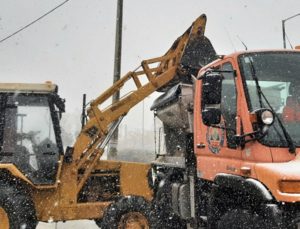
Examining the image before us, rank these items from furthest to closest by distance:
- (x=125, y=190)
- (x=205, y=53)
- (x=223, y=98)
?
1. (x=125, y=190)
2. (x=205, y=53)
3. (x=223, y=98)

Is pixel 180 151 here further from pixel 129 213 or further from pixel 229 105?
pixel 229 105

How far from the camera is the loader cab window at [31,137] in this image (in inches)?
299

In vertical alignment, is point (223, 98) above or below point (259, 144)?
above

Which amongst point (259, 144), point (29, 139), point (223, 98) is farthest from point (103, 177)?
point (259, 144)

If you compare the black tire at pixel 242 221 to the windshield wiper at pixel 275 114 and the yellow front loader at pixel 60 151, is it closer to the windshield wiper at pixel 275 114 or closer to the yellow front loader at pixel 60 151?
the windshield wiper at pixel 275 114

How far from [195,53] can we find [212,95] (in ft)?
10.9

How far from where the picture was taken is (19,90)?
Answer: 310 inches

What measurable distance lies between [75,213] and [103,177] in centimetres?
105

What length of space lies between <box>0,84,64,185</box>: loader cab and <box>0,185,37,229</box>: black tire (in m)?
0.45

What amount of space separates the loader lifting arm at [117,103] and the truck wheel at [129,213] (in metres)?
0.81

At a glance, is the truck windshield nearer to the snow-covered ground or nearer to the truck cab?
the truck cab

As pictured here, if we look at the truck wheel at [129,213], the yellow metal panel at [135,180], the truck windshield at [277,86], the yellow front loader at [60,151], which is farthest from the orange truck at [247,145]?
the yellow metal panel at [135,180]

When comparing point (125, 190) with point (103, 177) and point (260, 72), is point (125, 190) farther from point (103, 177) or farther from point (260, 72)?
point (260, 72)

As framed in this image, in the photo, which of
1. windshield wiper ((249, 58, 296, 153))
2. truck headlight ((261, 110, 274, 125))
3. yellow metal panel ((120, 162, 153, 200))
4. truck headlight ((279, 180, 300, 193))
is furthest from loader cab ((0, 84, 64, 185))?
truck headlight ((279, 180, 300, 193))
